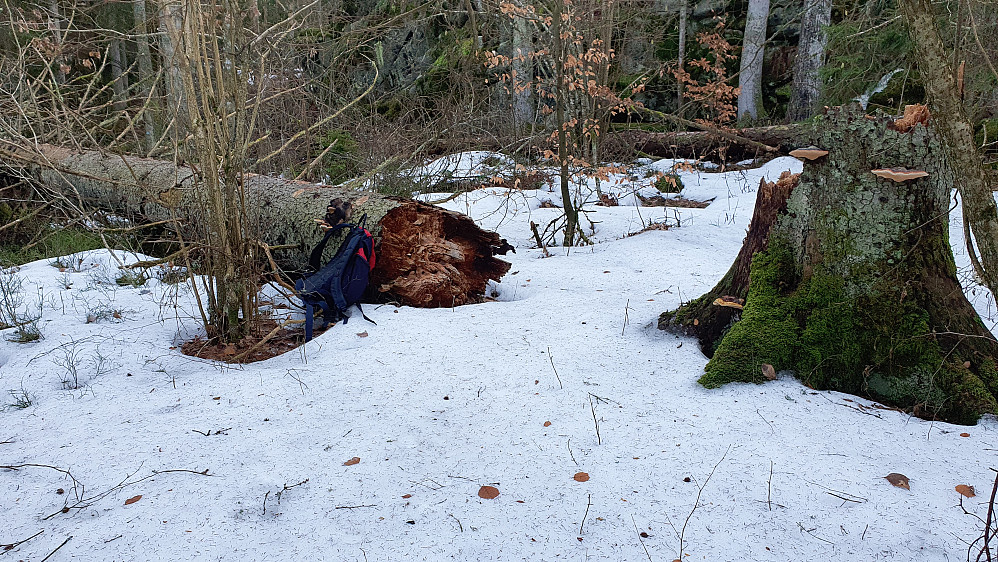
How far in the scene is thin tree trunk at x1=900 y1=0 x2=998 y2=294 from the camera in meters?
1.56

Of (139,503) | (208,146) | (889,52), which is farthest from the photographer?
(889,52)

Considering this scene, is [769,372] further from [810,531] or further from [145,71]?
[145,71]

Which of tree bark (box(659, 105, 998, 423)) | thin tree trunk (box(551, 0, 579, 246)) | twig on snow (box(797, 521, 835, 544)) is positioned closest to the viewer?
twig on snow (box(797, 521, 835, 544))

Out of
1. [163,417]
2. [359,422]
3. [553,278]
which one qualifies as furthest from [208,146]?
[553,278]

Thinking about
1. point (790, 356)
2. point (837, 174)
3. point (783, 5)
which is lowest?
point (790, 356)

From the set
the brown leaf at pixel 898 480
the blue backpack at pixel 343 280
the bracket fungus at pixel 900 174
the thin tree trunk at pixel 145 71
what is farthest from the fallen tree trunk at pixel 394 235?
the brown leaf at pixel 898 480

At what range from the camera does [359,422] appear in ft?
8.21

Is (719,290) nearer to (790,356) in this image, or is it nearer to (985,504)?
(790,356)

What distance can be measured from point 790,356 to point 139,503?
273 cm

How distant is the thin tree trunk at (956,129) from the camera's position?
1.56m

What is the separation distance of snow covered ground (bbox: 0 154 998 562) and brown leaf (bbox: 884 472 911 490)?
4 centimetres

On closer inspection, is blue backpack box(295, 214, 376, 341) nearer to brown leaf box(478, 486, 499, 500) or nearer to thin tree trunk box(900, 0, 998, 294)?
brown leaf box(478, 486, 499, 500)

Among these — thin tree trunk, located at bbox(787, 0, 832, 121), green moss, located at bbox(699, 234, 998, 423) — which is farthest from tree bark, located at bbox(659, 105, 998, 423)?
thin tree trunk, located at bbox(787, 0, 832, 121)

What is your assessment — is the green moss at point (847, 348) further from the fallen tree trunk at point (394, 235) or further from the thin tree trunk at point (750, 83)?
the thin tree trunk at point (750, 83)
